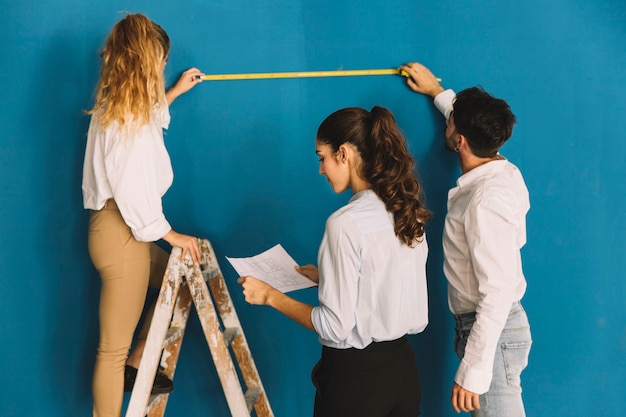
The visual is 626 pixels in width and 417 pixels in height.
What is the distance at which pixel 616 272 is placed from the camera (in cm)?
197

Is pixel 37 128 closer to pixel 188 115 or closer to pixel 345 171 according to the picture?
pixel 188 115

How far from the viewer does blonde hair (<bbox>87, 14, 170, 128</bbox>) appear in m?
1.57

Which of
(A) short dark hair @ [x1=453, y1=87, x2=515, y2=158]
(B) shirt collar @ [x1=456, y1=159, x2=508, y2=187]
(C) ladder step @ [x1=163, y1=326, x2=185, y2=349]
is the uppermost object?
(A) short dark hair @ [x1=453, y1=87, x2=515, y2=158]

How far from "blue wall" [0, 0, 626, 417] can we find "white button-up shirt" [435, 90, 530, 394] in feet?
1.00

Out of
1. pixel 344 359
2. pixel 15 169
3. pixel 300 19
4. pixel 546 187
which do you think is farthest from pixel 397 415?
pixel 15 169

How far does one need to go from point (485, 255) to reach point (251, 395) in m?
0.86

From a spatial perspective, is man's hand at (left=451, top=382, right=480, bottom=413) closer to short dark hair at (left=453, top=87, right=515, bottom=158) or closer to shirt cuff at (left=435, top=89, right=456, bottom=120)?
short dark hair at (left=453, top=87, right=515, bottom=158)

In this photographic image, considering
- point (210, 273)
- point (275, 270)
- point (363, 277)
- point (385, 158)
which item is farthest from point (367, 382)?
point (210, 273)

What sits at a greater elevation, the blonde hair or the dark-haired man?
the blonde hair

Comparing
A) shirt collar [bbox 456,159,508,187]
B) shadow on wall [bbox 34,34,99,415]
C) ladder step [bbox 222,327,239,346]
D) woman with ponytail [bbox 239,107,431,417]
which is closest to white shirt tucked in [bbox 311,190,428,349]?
woman with ponytail [bbox 239,107,431,417]

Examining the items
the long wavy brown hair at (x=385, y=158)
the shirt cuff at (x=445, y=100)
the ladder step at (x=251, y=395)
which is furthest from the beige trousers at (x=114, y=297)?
the shirt cuff at (x=445, y=100)

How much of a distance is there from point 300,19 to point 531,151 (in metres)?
0.90

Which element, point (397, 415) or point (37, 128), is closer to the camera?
point (397, 415)

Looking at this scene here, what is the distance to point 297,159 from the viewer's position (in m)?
1.94
